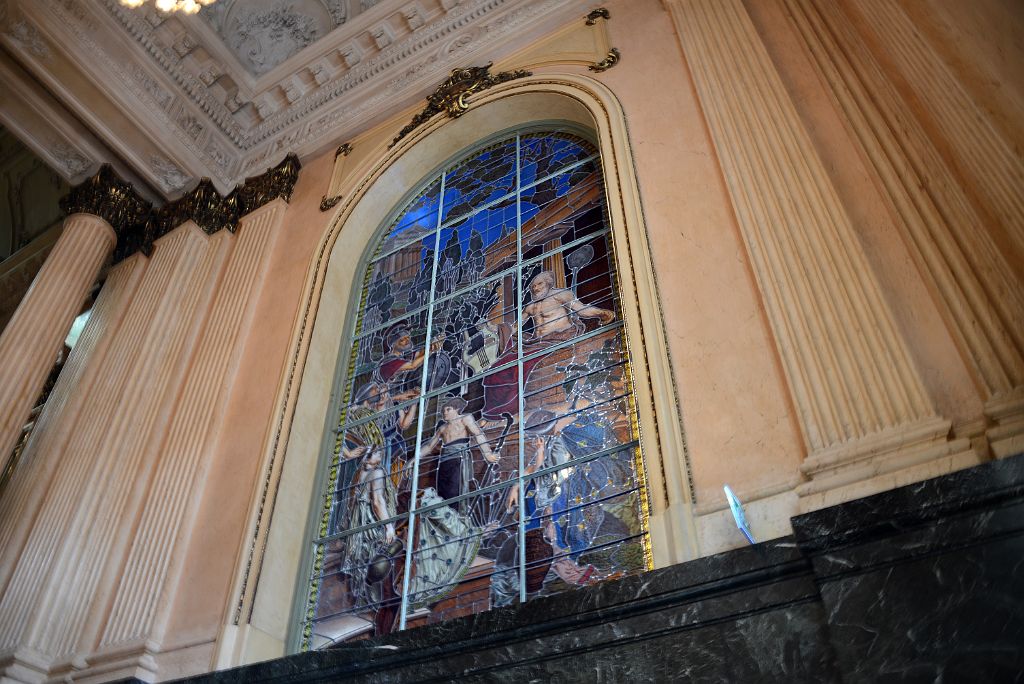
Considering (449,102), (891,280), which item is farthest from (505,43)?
(891,280)

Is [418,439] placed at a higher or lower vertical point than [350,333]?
lower

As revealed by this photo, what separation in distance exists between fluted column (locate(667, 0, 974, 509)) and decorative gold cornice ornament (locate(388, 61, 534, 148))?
197 centimetres

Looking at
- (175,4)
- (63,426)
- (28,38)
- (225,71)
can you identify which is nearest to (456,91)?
(175,4)

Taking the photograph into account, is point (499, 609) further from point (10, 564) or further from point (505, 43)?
point (505, 43)

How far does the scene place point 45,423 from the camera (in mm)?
5691

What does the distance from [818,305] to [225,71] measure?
558 cm

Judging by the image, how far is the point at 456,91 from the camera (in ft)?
20.2

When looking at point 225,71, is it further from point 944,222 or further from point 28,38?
point 944,222

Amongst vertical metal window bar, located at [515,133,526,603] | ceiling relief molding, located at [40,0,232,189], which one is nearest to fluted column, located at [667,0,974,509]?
vertical metal window bar, located at [515,133,526,603]

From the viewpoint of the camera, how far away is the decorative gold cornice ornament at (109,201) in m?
6.51

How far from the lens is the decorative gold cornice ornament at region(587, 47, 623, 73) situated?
17.4 ft

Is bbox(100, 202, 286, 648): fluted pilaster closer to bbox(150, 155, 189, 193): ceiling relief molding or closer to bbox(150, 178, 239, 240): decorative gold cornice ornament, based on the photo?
bbox(150, 178, 239, 240): decorative gold cornice ornament

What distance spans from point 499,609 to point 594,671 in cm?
43

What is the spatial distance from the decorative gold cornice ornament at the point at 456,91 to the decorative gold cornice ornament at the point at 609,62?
710 millimetres
